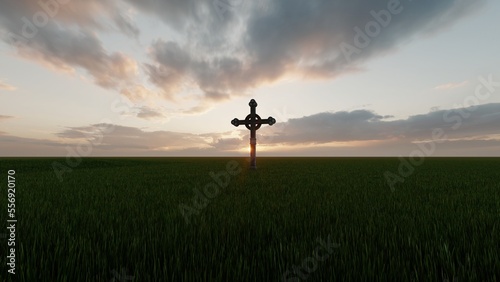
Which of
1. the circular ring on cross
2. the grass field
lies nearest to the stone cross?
the circular ring on cross

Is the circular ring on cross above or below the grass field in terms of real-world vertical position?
above

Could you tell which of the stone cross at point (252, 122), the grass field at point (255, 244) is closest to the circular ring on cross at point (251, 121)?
the stone cross at point (252, 122)

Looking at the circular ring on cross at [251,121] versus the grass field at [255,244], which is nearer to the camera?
the grass field at [255,244]

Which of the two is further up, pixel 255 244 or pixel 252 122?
pixel 252 122

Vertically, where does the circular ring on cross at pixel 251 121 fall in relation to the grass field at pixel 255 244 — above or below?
above

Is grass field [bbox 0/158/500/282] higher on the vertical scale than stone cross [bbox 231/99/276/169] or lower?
lower

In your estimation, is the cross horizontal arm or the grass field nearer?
the grass field

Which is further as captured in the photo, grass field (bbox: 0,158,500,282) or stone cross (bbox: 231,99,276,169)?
stone cross (bbox: 231,99,276,169)

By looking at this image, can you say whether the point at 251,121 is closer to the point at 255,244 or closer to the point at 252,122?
the point at 252,122

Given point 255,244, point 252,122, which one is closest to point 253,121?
point 252,122

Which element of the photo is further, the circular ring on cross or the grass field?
the circular ring on cross

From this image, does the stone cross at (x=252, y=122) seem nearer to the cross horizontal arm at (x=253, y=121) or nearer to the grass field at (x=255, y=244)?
the cross horizontal arm at (x=253, y=121)

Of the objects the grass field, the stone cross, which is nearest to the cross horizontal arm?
the stone cross

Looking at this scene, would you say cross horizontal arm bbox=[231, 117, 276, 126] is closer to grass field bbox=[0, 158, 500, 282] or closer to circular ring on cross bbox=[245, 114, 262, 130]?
circular ring on cross bbox=[245, 114, 262, 130]
